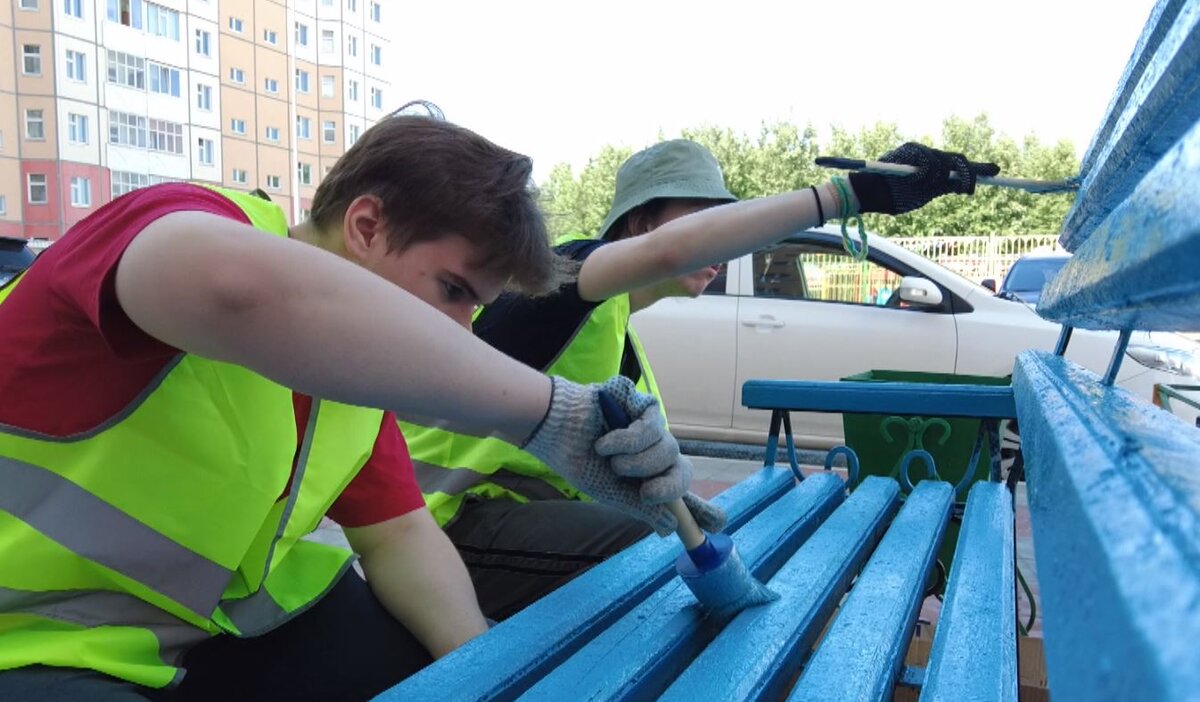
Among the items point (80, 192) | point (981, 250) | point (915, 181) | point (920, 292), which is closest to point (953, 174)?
point (915, 181)

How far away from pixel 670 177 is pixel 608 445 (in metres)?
1.54

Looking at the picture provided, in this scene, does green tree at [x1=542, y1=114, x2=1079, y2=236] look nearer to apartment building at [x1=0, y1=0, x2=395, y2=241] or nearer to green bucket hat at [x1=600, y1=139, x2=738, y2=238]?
apartment building at [x1=0, y1=0, x2=395, y2=241]

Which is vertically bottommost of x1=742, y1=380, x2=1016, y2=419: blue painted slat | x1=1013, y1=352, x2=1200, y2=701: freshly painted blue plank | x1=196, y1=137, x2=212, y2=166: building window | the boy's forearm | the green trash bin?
the green trash bin

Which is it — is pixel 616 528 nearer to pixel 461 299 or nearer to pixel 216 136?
pixel 461 299

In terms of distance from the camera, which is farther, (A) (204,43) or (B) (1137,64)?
(A) (204,43)

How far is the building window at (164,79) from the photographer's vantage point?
37.4 metres

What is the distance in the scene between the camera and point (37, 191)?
1320 inches

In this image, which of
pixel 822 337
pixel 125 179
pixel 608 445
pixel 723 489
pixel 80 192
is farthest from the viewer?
pixel 125 179

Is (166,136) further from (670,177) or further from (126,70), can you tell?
(670,177)

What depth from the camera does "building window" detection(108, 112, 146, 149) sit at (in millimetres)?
35875

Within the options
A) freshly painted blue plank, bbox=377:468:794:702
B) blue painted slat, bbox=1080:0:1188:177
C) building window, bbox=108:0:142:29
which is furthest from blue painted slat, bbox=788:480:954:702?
building window, bbox=108:0:142:29

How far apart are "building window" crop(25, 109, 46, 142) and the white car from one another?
33778 mm

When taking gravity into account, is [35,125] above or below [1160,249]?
above

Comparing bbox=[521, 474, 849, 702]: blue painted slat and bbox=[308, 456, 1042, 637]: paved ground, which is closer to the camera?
bbox=[521, 474, 849, 702]: blue painted slat
